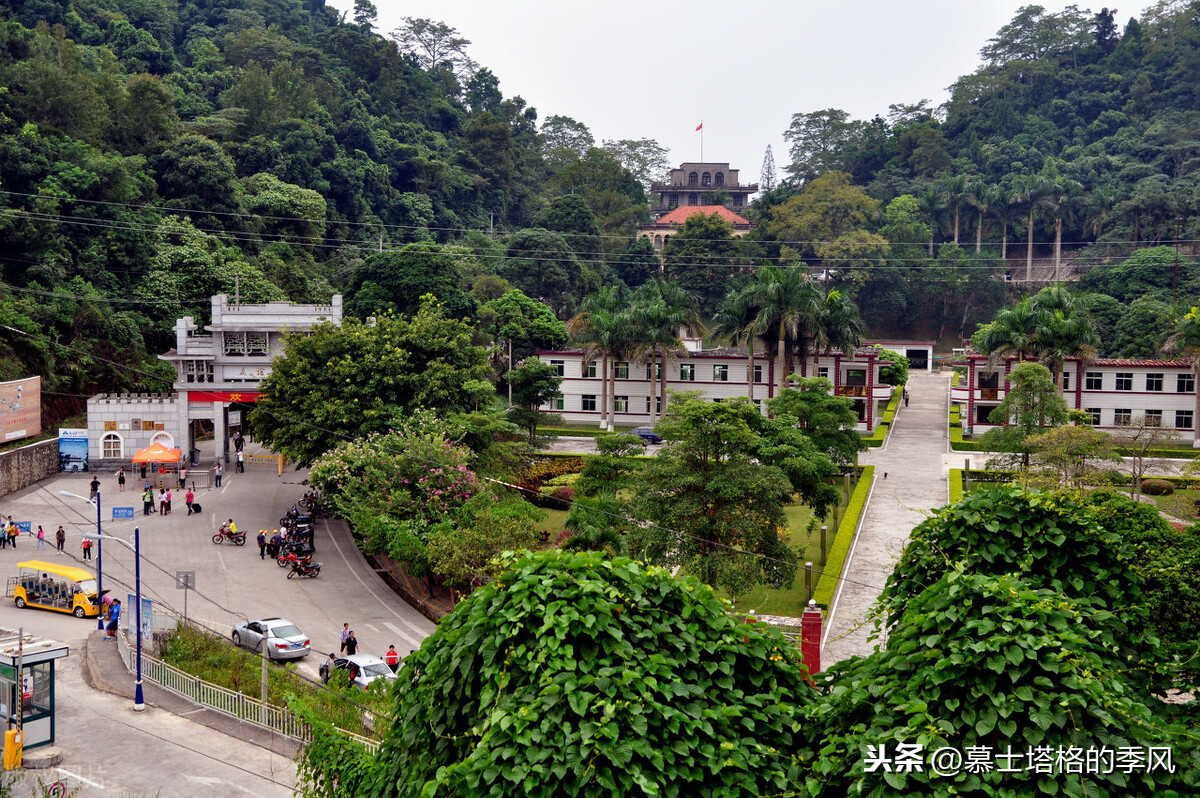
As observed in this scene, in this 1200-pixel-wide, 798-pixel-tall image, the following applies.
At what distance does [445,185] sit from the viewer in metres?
97.6

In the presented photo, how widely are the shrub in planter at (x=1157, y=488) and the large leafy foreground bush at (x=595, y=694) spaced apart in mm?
39214

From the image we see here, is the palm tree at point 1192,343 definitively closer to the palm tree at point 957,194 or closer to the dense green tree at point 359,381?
the dense green tree at point 359,381

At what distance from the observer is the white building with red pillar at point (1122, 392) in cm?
5391

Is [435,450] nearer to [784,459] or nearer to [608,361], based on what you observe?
[784,459]

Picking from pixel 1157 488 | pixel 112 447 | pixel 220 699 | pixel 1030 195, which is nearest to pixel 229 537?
pixel 112 447

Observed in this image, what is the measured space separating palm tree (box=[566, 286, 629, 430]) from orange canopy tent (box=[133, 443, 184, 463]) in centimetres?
2385

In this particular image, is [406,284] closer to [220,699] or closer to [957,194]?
[220,699]

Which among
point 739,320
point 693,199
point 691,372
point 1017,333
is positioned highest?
point 693,199

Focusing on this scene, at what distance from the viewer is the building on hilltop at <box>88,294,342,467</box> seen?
4597 cm

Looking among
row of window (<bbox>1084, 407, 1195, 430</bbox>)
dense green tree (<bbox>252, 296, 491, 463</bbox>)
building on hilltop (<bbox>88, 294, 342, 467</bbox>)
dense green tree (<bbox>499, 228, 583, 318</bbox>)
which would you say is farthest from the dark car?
dense green tree (<bbox>499, 228, 583, 318</bbox>)

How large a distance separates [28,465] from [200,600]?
17.4m

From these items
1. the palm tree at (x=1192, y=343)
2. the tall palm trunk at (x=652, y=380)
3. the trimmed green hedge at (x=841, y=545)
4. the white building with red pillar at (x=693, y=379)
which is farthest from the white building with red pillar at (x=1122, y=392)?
the tall palm trunk at (x=652, y=380)

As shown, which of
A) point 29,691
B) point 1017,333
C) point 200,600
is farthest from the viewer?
point 1017,333

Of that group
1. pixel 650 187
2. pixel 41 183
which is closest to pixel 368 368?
pixel 41 183
